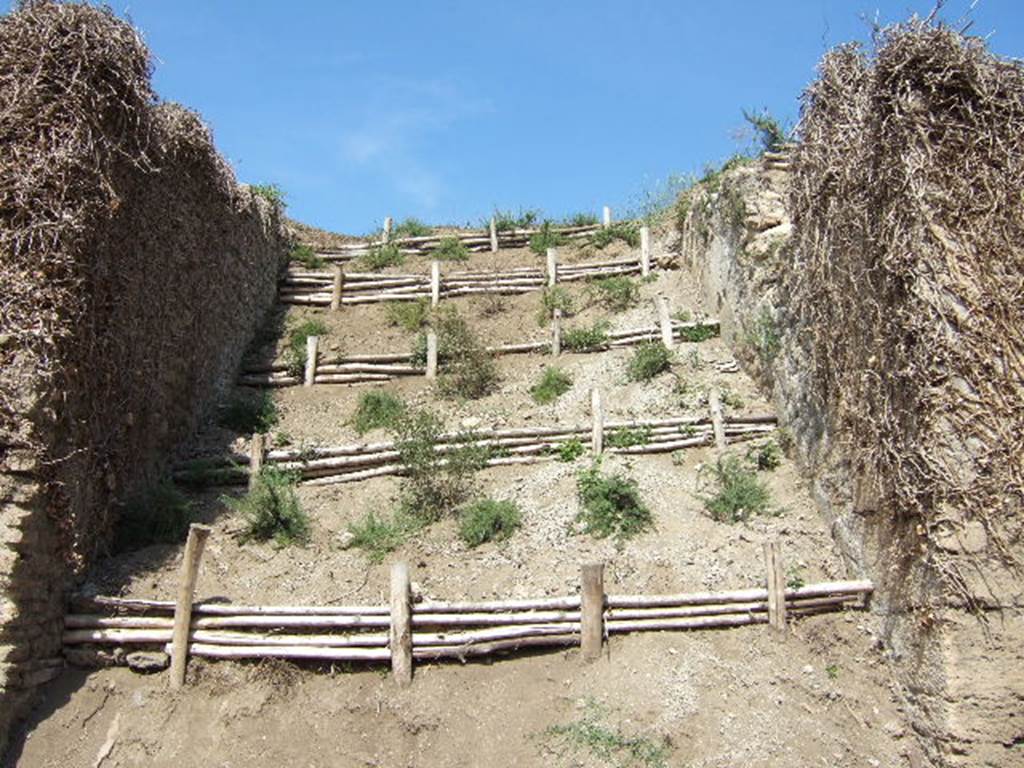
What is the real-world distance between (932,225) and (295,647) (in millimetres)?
5454

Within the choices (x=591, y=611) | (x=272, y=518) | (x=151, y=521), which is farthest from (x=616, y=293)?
(x=151, y=521)

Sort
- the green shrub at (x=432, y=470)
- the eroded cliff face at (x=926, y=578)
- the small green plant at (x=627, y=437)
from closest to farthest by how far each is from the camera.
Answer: the eroded cliff face at (x=926, y=578), the green shrub at (x=432, y=470), the small green plant at (x=627, y=437)

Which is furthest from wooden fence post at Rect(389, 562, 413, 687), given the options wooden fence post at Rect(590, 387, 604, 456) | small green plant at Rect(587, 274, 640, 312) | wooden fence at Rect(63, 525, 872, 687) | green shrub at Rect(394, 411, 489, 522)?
small green plant at Rect(587, 274, 640, 312)

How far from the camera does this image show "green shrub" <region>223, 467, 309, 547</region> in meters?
8.24

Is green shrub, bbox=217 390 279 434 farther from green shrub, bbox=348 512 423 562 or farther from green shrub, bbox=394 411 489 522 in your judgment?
green shrub, bbox=348 512 423 562

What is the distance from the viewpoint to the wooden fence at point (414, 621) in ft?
22.0

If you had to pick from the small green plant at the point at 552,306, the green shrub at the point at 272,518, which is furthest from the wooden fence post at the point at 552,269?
the green shrub at the point at 272,518

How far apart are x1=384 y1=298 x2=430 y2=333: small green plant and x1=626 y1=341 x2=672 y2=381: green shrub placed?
331 cm

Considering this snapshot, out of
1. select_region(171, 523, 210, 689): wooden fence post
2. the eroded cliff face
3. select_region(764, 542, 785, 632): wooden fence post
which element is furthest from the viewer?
select_region(764, 542, 785, 632): wooden fence post

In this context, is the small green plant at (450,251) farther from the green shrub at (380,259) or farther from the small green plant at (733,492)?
the small green plant at (733,492)

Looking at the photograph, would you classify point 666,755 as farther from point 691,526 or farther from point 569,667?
point 691,526

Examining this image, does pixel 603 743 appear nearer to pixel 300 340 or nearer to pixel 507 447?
pixel 507 447

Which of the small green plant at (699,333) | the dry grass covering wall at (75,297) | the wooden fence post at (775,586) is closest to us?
the dry grass covering wall at (75,297)

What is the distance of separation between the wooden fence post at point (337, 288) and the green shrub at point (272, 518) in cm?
542
